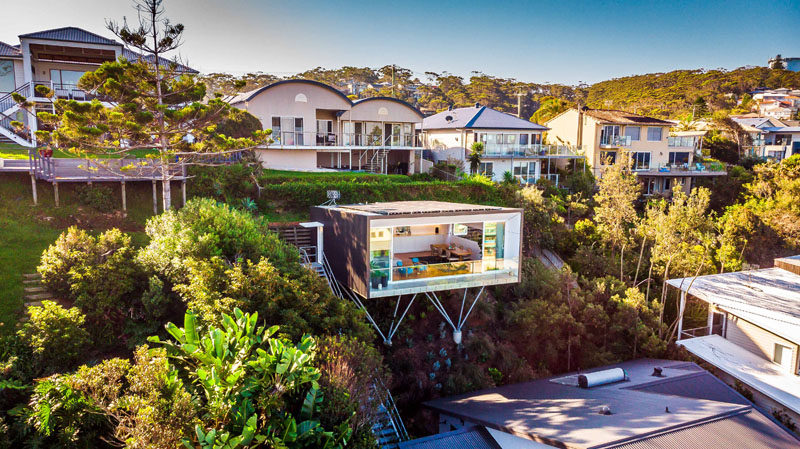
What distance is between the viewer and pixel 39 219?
1761cm

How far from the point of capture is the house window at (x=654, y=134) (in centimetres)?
3784

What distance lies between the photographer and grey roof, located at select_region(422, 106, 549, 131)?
33.9 m

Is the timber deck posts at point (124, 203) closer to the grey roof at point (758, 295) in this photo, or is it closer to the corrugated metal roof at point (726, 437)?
the corrugated metal roof at point (726, 437)

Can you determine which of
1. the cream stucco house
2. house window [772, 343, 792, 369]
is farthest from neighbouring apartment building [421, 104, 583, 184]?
house window [772, 343, 792, 369]

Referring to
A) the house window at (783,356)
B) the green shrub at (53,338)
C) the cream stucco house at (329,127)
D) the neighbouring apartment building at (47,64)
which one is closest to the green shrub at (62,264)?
the green shrub at (53,338)

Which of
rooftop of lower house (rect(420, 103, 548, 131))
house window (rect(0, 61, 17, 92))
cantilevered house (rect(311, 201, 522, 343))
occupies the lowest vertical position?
cantilevered house (rect(311, 201, 522, 343))

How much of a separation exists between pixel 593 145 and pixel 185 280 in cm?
3256

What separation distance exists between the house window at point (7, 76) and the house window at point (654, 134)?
42.2 m

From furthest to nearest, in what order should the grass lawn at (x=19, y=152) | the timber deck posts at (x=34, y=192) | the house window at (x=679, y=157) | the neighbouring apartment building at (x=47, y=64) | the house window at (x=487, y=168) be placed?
the house window at (x=679, y=157) < the house window at (x=487, y=168) < the neighbouring apartment building at (x=47, y=64) < the grass lawn at (x=19, y=152) < the timber deck posts at (x=34, y=192)

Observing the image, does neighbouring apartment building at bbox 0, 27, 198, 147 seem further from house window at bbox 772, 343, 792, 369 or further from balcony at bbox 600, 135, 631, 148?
balcony at bbox 600, 135, 631, 148

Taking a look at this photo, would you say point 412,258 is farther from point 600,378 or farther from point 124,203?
point 124,203

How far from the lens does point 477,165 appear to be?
105 feet

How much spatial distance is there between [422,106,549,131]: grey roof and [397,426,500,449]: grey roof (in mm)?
24678

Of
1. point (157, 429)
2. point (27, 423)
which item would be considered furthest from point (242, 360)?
point (27, 423)
